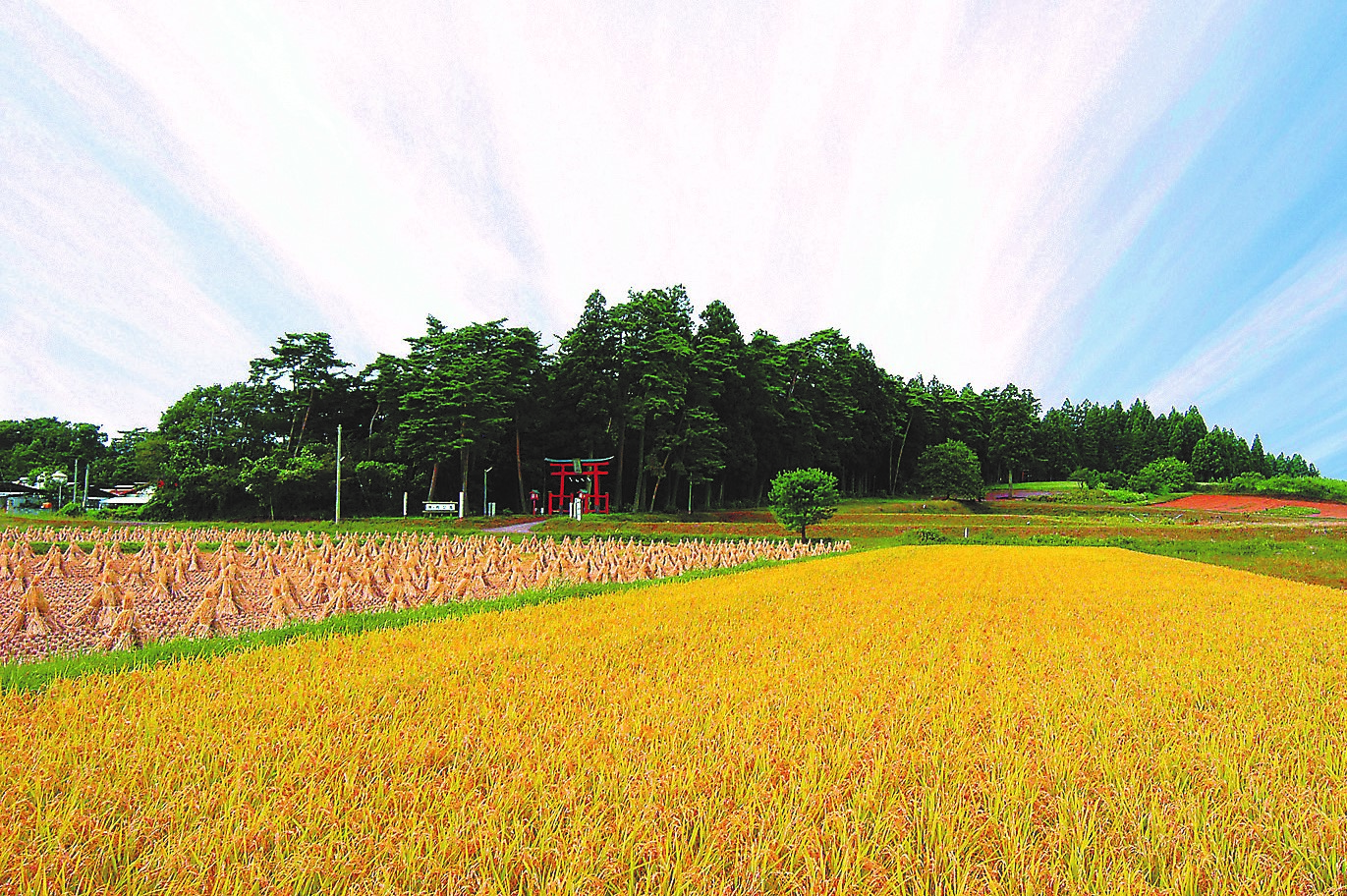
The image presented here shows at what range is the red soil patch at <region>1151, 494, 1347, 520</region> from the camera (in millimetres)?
36312

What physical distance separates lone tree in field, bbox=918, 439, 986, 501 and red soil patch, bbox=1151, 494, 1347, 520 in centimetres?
1098

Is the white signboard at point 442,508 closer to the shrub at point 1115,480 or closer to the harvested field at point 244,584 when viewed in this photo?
the harvested field at point 244,584

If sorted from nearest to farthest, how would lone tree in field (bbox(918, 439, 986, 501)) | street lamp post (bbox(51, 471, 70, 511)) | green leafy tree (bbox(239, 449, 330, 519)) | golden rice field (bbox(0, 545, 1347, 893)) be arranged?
golden rice field (bbox(0, 545, 1347, 893)) → green leafy tree (bbox(239, 449, 330, 519)) → lone tree in field (bbox(918, 439, 986, 501)) → street lamp post (bbox(51, 471, 70, 511))

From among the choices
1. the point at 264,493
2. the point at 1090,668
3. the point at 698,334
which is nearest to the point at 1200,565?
the point at 1090,668

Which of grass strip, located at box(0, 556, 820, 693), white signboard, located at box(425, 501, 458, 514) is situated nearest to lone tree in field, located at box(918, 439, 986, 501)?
white signboard, located at box(425, 501, 458, 514)

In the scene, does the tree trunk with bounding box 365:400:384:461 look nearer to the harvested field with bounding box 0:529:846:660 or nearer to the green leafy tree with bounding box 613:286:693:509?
the green leafy tree with bounding box 613:286:693:509

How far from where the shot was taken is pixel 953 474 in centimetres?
4775

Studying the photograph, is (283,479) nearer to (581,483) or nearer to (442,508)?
(442,508)

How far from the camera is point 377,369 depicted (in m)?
41.7

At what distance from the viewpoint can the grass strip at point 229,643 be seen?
14.3 ft

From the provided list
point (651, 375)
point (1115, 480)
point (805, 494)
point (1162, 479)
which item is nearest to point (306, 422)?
point (651, 375)

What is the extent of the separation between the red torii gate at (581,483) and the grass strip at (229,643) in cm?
2353

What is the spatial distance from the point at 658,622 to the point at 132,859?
464cm

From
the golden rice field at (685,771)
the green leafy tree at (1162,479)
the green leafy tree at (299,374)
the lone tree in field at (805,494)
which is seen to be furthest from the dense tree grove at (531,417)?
the golden rice field at (685,771)
